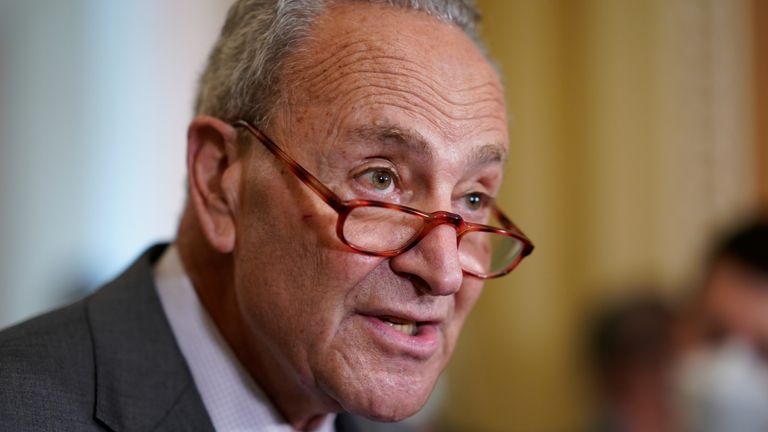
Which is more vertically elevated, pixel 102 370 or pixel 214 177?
pixel 214 177

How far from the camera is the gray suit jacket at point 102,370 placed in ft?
4.29

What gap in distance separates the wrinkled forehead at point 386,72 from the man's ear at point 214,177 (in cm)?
16

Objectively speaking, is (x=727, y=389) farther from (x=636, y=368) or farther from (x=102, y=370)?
(x=102, y=370)

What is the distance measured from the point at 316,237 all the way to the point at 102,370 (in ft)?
1.32

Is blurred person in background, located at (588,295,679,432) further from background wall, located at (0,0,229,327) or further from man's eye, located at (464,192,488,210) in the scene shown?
man's eye, located at (464,192,488,210)

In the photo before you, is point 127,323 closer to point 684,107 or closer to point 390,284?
point 390,284

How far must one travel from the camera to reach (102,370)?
1409 millimetres

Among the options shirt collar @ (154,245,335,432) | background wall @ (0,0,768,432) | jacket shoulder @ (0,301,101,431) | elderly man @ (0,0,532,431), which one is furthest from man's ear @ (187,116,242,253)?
background wall @ (0,0,768,432)

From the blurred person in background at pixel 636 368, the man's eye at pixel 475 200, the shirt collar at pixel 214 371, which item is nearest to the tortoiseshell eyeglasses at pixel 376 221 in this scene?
the man's eye at pixel 475 200

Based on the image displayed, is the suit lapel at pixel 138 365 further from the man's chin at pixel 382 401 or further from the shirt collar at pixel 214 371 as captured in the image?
the man's chin at pixel 382 401

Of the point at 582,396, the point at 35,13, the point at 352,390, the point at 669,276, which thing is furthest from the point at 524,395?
the point at 352,390

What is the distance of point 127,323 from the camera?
150 cm

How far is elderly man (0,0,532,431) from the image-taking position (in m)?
1.36

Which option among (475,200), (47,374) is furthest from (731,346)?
(47,374)
